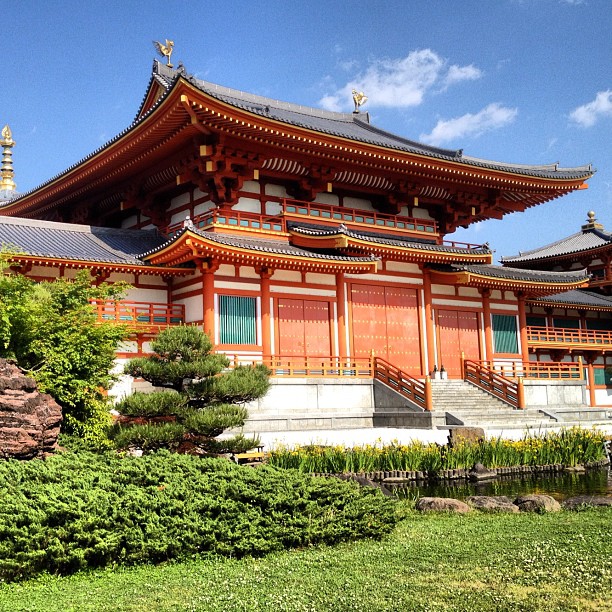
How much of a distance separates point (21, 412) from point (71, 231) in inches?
574

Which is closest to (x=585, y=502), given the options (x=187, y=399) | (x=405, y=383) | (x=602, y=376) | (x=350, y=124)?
(x=187, y=399)

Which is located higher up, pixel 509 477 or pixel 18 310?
pixel 18 310

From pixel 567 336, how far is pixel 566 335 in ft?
0.35

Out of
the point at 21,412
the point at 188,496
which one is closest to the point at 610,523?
the point at 188,496

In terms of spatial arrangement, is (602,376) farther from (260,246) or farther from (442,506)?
(442,506)

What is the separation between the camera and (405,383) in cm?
2450

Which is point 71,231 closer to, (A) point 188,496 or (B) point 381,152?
(B) point 381,152

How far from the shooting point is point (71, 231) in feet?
83.1

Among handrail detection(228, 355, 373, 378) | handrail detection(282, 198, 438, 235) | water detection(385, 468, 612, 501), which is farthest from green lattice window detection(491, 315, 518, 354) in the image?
water detection(385, 468, 612, 501)

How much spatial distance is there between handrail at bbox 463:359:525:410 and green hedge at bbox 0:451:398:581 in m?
16.6

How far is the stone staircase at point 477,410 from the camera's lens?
23.3 m

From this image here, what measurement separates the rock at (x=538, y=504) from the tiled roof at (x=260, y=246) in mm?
12578

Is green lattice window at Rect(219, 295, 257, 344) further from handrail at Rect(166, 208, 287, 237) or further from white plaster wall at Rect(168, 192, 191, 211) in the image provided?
white plaster wall at Rect(168, 192, 191, 211)

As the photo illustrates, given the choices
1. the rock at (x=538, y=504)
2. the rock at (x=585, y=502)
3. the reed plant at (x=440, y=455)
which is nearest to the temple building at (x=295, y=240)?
the reed plant at (x=440, y=455)
